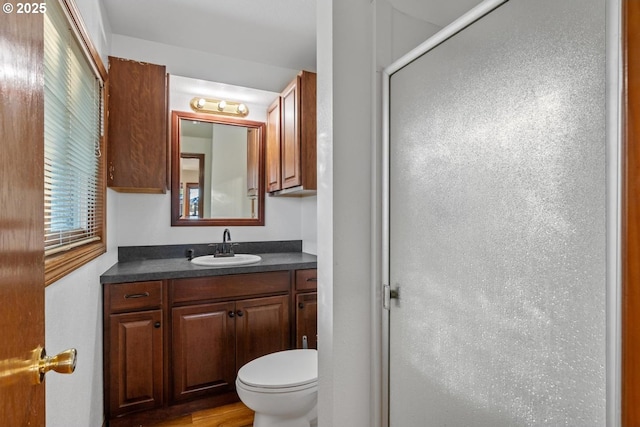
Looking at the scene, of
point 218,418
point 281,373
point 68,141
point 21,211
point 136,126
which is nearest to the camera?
point 21,211

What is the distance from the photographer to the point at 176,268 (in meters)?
1.98

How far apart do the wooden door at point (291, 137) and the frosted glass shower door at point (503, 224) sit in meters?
1.15

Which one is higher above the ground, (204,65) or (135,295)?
(204,65)

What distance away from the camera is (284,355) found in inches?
70.0

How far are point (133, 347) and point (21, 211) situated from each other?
1.58 meters

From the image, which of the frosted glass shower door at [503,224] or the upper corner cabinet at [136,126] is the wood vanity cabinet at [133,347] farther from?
the frosted glass shower door at [503,224]

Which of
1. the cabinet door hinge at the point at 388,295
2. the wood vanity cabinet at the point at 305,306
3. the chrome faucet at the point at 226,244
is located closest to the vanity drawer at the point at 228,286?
the wood vanity cabinet at the point at 305,306

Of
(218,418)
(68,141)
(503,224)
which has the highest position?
(68,141)

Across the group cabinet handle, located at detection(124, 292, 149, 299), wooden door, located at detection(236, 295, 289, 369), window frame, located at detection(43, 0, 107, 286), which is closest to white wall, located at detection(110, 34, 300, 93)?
window frame, located at detection(43, 0, 107, 286)

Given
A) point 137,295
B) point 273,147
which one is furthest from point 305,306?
point 273,147

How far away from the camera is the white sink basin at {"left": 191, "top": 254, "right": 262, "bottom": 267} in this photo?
211 cm

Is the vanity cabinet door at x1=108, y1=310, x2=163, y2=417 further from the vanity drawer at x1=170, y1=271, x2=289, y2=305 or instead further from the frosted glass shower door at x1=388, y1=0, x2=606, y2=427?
the frosted glass shower door at x1=388, y1=0, x2=606, y2=427

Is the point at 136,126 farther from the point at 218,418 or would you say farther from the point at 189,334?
the point at 218,418

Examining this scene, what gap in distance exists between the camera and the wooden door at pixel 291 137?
2271mm
